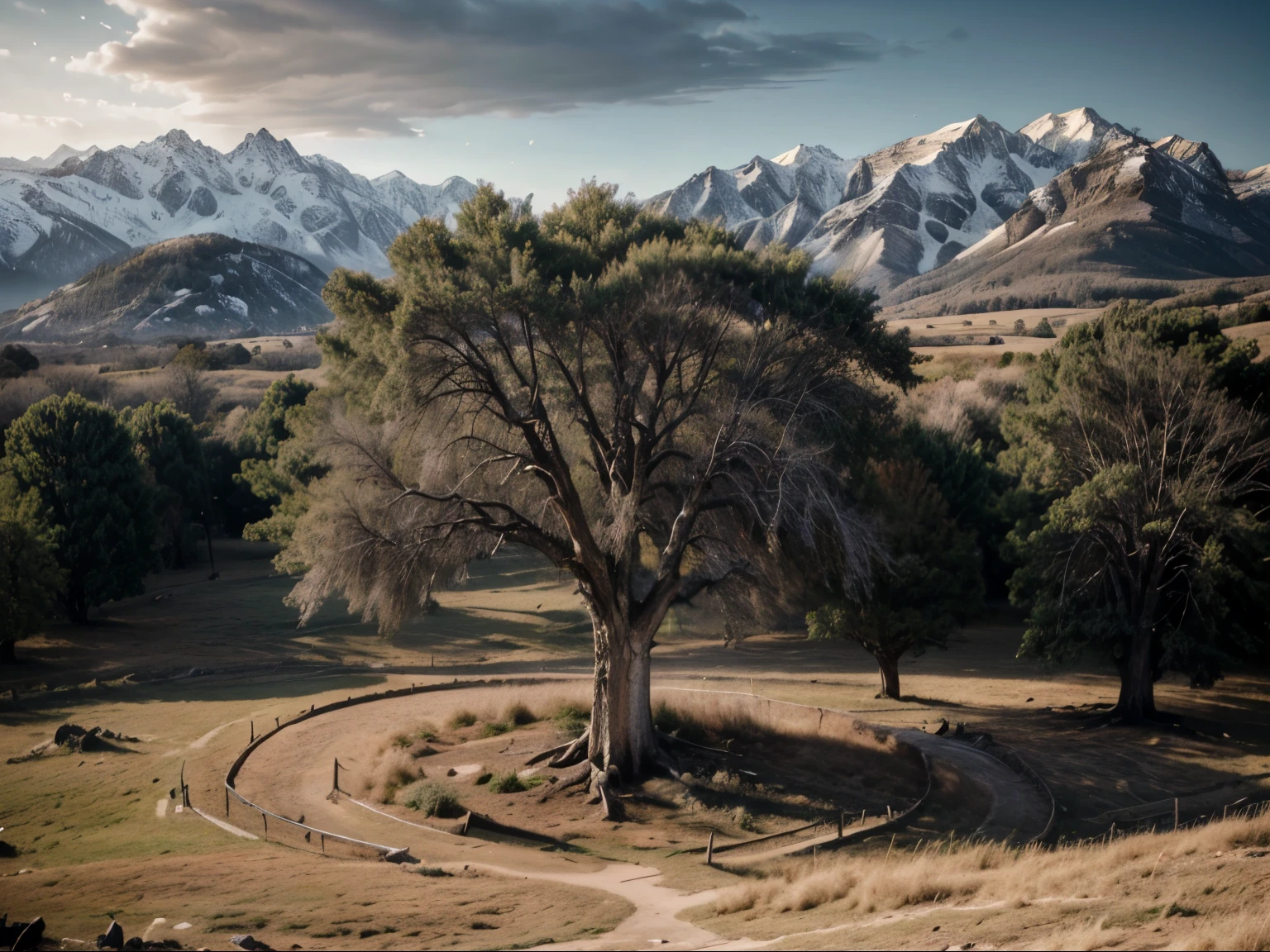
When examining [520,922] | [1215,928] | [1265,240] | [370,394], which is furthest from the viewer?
[1265,240]

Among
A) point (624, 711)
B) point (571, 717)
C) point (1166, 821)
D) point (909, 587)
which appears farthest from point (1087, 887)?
point (909, 587)

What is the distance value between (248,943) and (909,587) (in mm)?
23742

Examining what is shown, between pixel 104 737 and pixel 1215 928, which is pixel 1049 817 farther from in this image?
pixel 104 737

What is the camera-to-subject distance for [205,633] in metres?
44.9

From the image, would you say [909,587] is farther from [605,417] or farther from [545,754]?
[545,754]

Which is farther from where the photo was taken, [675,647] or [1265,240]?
[1265,240]

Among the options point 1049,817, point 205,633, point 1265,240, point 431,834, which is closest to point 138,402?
point 205,633

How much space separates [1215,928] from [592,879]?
9.34 metres

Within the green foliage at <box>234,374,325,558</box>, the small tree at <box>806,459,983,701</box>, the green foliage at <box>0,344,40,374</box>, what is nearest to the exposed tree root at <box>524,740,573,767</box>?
the green foliage at <box>234,374,325,558</box>

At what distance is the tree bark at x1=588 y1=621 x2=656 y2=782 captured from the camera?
2069 centimetres

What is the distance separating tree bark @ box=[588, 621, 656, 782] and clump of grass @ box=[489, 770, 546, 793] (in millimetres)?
1277

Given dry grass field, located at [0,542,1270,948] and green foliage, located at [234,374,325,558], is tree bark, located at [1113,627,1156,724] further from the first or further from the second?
green foliage, located at [234,374,325,558]

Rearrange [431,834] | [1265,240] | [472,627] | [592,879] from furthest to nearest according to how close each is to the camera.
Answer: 1. [1265,240]
2. [472,627]
3. [431,834]
4. [592,879]

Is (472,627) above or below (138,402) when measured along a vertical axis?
below
